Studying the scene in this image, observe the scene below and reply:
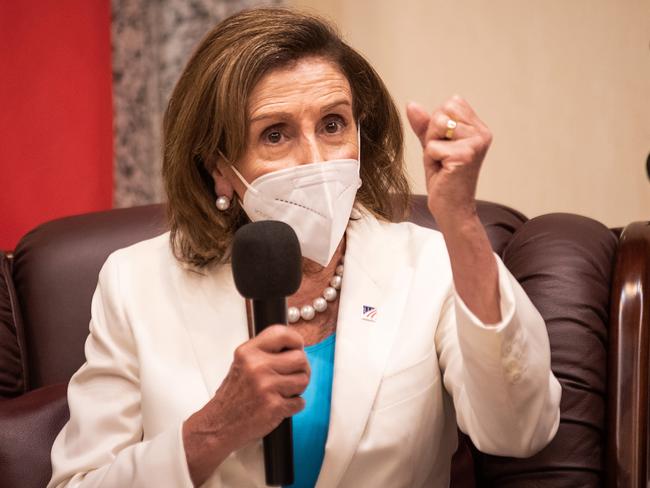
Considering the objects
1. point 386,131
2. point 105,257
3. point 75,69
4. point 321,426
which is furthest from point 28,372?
point 75,69

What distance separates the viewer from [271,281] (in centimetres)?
119

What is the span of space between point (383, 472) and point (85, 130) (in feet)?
6.32

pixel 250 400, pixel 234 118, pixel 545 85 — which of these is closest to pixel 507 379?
pixel 250 400

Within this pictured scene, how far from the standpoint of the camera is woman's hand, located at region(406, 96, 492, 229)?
4.27 feet

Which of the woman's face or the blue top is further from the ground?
the woman's face

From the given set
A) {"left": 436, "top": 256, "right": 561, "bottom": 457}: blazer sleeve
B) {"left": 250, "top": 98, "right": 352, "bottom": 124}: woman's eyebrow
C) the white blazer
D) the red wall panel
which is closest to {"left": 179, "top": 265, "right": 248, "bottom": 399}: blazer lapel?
the white blazer

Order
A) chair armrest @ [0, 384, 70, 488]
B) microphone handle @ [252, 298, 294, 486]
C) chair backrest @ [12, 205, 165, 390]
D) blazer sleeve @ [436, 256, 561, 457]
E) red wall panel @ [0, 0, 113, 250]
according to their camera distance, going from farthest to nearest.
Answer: red wall panel @ [0, 0, 113, 250], chair backrest @ [12, 205, 165, 390], chair armrest @ [0, 384, 70, 488], blazer sleeve @ [436, 256, 561, 457], microphone handle @ [252, 298, 294, 486]

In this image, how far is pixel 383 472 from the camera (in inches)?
64.5

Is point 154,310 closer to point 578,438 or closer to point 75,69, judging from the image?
point 578,438

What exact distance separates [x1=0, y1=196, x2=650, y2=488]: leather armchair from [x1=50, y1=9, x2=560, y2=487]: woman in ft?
0.58

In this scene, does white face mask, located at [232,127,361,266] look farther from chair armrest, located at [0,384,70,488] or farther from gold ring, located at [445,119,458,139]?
chair armrest, located at [0,384,70,488]

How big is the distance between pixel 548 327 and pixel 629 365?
186mm

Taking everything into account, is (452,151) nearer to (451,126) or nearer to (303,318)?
(451,126)

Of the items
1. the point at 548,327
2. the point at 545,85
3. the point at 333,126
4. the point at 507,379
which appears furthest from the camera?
the point at 545,85
